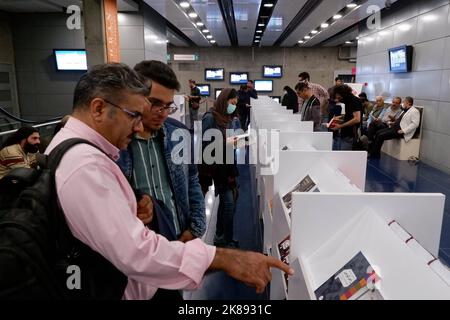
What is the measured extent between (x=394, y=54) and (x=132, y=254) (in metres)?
9.12

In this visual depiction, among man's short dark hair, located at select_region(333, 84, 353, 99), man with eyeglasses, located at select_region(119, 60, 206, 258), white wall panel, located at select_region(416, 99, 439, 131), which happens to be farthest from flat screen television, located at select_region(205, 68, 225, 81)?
man with eyeglasses, located at select_region(119, 60, 206, 258)

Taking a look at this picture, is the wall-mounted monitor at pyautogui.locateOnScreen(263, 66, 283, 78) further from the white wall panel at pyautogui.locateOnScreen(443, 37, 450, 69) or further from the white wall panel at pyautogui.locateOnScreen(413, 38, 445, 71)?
the white wall panel at pyautogui.locateOnScreen(443, 37, 450, 69)

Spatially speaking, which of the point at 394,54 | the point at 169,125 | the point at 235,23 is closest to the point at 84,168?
the point at 169,125

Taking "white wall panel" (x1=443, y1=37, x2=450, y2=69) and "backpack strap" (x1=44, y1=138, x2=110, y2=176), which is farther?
"white wall panel" (x1=443, y1=37, x2=450, y2=69)

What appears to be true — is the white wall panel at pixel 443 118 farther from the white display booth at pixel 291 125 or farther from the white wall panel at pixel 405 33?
the white display booth at pixel 291 125

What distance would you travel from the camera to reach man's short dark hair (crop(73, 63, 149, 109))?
97cm

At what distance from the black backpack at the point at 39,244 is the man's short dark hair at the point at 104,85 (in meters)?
0.15

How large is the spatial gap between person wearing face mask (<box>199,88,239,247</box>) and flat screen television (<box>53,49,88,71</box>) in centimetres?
691

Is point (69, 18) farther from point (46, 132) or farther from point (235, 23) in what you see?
point (235, 23)

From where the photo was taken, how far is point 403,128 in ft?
24.7

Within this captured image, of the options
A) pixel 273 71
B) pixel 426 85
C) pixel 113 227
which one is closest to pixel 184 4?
pixel 426 85

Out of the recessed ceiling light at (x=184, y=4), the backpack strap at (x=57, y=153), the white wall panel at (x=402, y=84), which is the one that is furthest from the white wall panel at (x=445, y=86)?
the backpack strap at (x=57, y=153)

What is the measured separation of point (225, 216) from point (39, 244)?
2.64 m

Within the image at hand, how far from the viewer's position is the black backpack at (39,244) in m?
0.78
